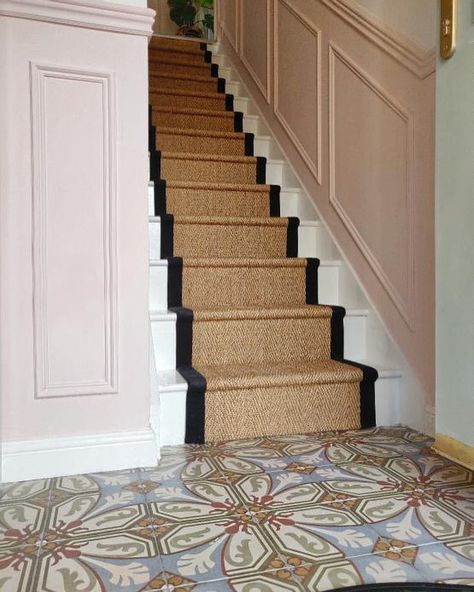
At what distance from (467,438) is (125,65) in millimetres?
1274

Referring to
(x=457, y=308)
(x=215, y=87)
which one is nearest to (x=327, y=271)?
(x=457, y=308)

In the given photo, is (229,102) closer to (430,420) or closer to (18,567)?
(430,420)

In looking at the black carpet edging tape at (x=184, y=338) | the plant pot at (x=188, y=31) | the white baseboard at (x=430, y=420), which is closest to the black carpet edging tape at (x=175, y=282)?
the black carpet edging tape at (x=184, y=338)

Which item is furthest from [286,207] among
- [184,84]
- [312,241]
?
[184,84]

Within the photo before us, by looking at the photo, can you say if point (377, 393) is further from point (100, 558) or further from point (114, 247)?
point (100, 558)

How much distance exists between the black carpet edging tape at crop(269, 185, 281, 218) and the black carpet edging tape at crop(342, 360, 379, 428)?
1045mm

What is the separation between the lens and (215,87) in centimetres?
375

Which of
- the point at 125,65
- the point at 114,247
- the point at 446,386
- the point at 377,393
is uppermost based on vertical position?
the point at 125,65

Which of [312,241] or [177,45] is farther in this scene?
[177,45]

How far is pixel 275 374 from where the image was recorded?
5.67ft

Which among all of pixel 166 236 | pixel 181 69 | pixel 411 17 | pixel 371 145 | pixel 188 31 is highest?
pixel 188 31

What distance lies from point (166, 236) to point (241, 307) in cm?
43

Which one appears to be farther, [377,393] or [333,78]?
[333,78]

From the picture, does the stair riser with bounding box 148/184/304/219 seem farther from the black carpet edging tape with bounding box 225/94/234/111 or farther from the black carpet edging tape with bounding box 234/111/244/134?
the black carpet edging tape with bounding box 225/94/234/111
